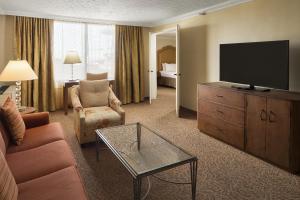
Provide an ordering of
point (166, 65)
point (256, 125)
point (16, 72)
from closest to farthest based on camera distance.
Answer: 1. point (256, 125)
2. point (16, 72)
3. point (166, 65)

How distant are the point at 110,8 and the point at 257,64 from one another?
9.73ft

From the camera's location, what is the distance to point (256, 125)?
2.79m

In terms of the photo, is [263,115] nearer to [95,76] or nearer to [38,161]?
[38,161]

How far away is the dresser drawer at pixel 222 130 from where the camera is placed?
305 cm

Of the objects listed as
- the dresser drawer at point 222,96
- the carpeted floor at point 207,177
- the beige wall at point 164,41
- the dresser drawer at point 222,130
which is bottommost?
the carpeted floor at point 207,177

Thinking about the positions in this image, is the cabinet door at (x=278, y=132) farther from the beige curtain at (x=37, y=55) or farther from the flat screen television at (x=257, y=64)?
the beige curtain at (x=37, y=55)

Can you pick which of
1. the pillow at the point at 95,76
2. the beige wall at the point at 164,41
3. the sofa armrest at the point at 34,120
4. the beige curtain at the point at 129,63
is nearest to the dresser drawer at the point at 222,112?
the sofa armrest at the point at 34,120

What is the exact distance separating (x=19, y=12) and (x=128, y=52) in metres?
2.67

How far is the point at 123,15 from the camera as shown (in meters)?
5.11

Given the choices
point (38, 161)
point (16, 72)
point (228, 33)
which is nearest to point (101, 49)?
point (16, 72)

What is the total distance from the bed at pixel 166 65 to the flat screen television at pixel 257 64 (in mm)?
5397

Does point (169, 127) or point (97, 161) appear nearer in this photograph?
point (97, 161)

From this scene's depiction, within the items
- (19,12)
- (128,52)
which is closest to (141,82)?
(128,52)

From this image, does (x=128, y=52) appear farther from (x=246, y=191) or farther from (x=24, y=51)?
(x=246, y=191)
